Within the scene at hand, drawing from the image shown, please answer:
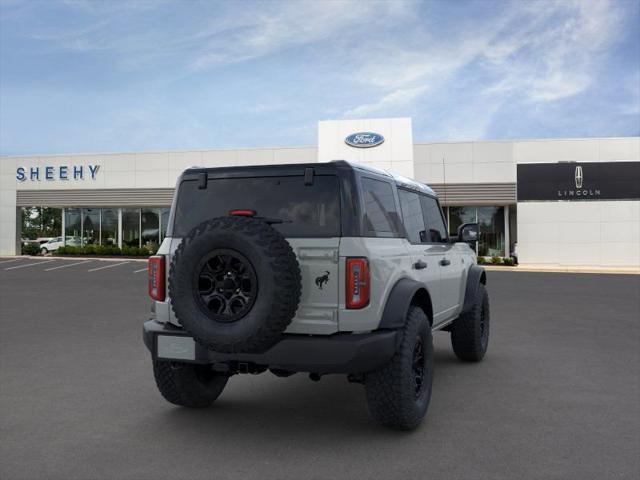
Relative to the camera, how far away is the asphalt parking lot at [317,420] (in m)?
3.82

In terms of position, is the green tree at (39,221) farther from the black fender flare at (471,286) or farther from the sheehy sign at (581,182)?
the black fender flare at (471,286)

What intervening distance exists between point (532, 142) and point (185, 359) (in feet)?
93.5

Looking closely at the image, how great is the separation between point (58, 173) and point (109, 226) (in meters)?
4.29

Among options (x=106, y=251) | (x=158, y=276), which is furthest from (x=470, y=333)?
(x=106, y=251)

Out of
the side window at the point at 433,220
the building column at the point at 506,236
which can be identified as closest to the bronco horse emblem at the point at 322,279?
the side window at the point at 433,220

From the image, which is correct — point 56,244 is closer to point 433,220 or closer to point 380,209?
point 433,220

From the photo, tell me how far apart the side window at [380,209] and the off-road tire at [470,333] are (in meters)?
2.48

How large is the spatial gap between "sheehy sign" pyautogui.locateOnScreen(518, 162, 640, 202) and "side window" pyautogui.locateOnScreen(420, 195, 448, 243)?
2410 centimetres

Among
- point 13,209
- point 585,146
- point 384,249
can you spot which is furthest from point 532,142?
point 13,209

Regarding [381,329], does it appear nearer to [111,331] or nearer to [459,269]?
[459,269]

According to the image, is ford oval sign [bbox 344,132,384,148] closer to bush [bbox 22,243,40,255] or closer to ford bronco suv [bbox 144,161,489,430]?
bush [bbox 22,243,40,255]

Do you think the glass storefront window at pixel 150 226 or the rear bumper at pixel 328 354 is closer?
the rear bumper at pixel 328 354

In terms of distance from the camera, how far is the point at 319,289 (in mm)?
4098

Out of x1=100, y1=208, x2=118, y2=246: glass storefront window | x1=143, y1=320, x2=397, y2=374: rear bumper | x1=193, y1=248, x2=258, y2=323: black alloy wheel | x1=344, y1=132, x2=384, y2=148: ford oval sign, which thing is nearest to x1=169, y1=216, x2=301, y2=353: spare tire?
x1=193, y1=248, x2=258, y2=323: black alloy wheel
